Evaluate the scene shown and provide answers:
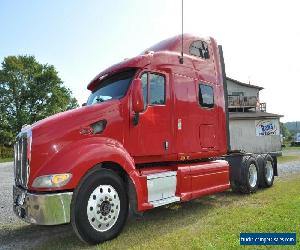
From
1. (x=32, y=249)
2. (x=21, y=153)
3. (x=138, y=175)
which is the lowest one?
(x=32, y=249)

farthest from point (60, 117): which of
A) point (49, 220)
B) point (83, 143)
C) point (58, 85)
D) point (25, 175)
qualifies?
point (58, 85)

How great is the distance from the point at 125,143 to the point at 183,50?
3104mm

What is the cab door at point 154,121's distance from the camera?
7.26 metres

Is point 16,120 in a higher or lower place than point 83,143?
higher

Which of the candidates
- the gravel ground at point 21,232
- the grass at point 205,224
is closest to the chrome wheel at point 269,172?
the grass at point 205,224

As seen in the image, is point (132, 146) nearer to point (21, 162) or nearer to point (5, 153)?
point (21, 162)

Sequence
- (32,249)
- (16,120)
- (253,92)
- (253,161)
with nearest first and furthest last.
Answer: (32,249), (253,161), (253,92), (16,120)

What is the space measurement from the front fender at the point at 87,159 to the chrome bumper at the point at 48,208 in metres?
0.14

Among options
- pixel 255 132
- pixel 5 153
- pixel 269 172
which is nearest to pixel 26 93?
pixel 5 153

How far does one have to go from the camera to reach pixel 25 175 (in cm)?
618

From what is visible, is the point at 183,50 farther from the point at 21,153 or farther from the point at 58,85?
the point at 58,85

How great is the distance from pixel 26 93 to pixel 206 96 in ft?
162

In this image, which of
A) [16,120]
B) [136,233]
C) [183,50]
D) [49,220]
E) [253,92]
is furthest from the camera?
[16,120]

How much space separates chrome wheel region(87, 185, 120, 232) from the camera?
6031mm
